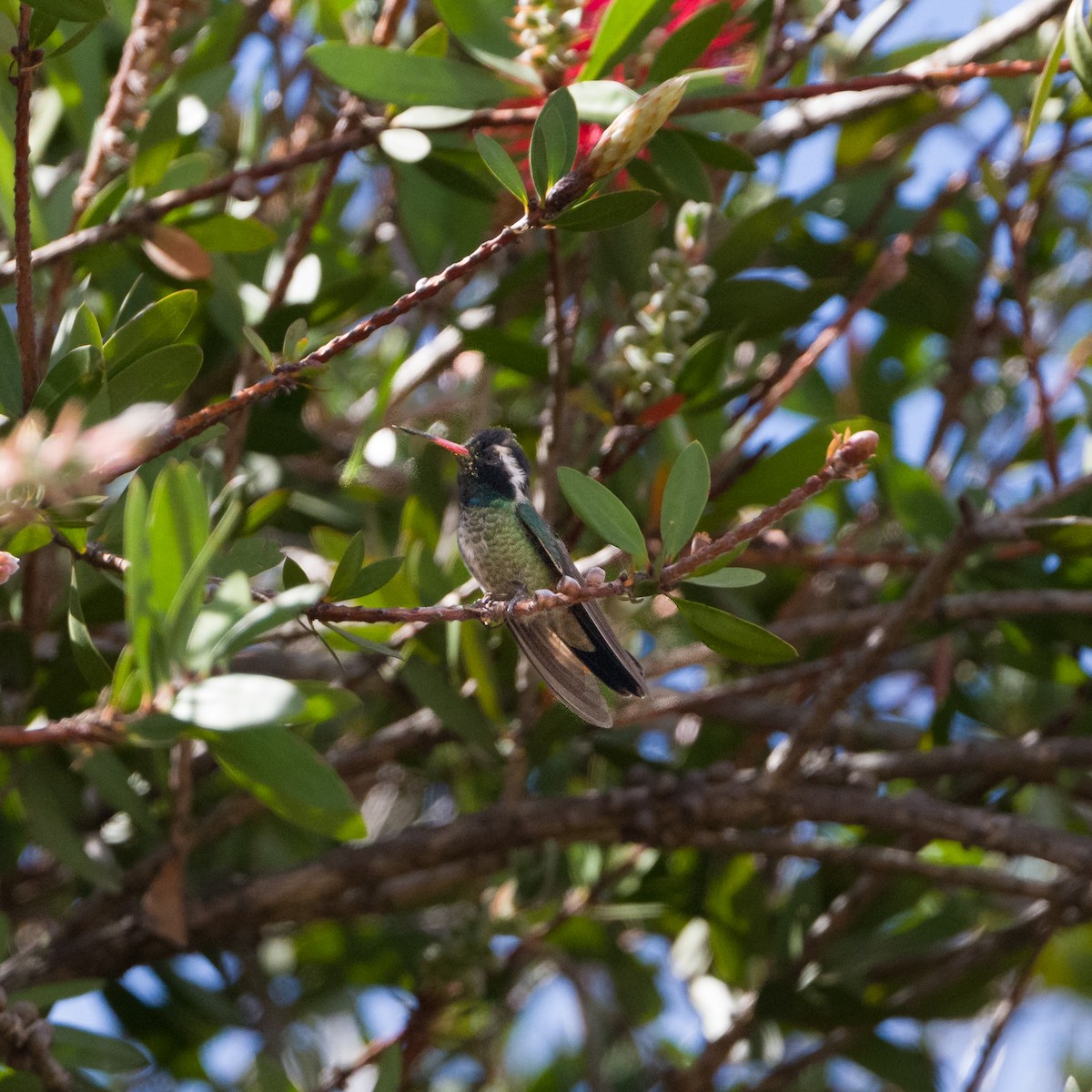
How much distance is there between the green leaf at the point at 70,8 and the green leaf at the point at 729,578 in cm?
87

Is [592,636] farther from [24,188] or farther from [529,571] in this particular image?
[24,188]

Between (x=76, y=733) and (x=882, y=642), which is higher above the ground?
(x=76, y=733)

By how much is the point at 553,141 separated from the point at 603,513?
0.37 meters

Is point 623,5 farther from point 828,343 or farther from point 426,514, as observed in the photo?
point 426,514

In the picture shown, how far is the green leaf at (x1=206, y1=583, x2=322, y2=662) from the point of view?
39.7 inches

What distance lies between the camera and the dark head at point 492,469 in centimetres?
226

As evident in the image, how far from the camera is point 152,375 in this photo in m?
1.48

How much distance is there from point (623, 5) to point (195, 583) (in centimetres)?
101

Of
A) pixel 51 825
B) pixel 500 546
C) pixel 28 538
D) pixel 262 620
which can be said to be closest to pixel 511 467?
pixel 500 546

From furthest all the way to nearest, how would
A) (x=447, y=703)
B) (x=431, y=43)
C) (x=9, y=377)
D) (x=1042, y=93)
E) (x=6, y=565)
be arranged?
1. (x=447, y=703)
2. (x=431, y=43)
3. (x=1042, y=93)
4. (x=9, y=377)
5. (x=6, y=565)

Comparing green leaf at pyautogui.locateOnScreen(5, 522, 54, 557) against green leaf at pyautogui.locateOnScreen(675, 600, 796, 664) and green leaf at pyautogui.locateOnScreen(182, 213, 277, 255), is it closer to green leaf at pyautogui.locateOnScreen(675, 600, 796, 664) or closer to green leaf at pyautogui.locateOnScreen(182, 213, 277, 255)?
green leaf at pyautogui.locateOnScreen(675, 600, 796, 664)

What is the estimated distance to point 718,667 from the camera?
3.11m

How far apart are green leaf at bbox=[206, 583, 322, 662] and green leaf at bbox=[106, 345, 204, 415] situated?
505 millimetres

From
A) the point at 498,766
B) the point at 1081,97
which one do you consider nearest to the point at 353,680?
the point at 498,766
